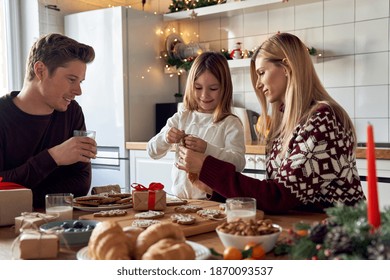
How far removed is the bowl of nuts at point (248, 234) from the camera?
2.83 feet

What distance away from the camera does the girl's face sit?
79.1 inches

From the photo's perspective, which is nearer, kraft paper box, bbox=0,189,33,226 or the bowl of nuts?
the bowl of nuts

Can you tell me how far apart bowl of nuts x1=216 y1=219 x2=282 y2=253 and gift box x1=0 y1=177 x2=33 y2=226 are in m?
0.65

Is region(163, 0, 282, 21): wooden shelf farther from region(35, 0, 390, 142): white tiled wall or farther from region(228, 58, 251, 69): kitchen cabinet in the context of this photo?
region(228, 58, 251, 69): kitchen cabinet

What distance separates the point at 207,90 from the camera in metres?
2.03

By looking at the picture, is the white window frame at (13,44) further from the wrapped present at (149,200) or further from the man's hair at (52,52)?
the wrapped present at (149,200)

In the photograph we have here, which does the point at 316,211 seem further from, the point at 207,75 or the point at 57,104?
the point at 57,104

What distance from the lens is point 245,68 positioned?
348cm

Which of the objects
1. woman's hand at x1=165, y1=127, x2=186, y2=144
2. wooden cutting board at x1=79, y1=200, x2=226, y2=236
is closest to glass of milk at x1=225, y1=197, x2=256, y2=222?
wooden cutting board at x1=79, y1=200, x2=226, y2=236

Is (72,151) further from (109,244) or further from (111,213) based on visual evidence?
→ (109,244)

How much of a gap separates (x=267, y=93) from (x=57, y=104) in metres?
0.81

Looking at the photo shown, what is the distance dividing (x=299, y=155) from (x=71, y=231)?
678 millimetres
